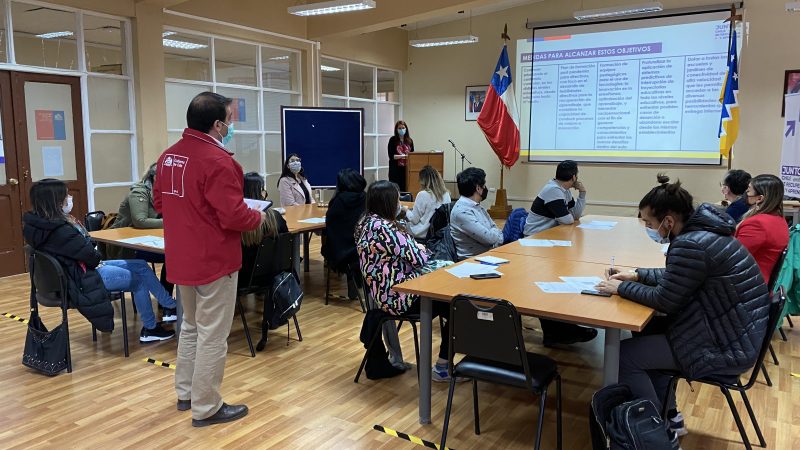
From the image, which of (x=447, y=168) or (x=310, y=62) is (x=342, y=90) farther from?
(x=447, y=168)

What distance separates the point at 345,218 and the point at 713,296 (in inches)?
110

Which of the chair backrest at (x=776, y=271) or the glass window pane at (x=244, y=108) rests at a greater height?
the glass window pane at (x=244, y=108)

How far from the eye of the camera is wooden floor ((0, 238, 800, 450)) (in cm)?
275

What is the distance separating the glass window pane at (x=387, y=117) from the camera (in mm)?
10711

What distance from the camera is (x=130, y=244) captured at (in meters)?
3.84

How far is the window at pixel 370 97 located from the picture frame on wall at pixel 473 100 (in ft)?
4.52

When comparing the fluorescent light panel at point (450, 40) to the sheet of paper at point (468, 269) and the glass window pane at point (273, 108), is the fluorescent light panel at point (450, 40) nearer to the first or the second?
the glass window pane at point (273, 108)

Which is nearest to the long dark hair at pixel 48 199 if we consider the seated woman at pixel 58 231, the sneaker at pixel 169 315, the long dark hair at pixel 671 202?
the seated woman at pixel 58 231

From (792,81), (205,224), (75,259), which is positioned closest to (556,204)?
(205,224)

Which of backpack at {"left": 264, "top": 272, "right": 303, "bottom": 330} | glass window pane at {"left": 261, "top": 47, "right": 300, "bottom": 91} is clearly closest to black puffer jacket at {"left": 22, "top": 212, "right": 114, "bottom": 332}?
backpack at {"left": 264, "top": 272, "right": 303, "bottom": 330}

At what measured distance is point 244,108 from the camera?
812 cm

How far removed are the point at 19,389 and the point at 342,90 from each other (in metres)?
7.26

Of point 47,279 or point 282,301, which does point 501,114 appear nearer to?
point 282,301

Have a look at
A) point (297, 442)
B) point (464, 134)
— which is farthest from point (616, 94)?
point (297, 442)
